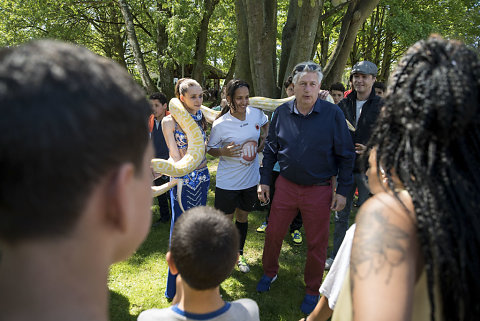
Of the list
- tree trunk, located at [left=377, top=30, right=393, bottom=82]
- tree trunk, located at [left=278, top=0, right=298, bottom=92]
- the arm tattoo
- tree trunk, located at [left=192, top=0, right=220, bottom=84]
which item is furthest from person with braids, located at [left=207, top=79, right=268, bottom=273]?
tree trunk, located at [left=377, top=30, right=393, bottom=82]

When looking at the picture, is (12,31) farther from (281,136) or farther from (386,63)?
(386,63)

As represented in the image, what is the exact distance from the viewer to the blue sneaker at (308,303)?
3.43m

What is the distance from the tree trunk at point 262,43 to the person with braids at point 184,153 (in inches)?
109

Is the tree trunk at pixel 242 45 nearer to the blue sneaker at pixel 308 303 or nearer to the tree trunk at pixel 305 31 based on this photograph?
the tree trunk at pixel 305 31

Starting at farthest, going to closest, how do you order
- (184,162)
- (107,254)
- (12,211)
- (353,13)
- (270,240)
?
(353,13) → (270,240) → (184,162) → (107,254) → (12,211)

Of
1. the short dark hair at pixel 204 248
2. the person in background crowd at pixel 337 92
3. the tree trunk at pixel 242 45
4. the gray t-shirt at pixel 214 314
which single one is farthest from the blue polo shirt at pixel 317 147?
the tree trunk at pixel 242 45

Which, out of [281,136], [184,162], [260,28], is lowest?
[184,162]

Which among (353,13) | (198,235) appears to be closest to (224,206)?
(198,235)

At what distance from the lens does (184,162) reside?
3.38 metres

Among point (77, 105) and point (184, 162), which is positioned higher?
point (77, 105)

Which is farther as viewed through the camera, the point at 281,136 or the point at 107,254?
the point at 281,136

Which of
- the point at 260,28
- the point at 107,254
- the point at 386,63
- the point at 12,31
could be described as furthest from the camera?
the point at 386,63

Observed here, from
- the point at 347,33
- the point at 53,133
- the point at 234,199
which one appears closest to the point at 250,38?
the point at 347,33

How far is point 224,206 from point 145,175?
3119 mm
